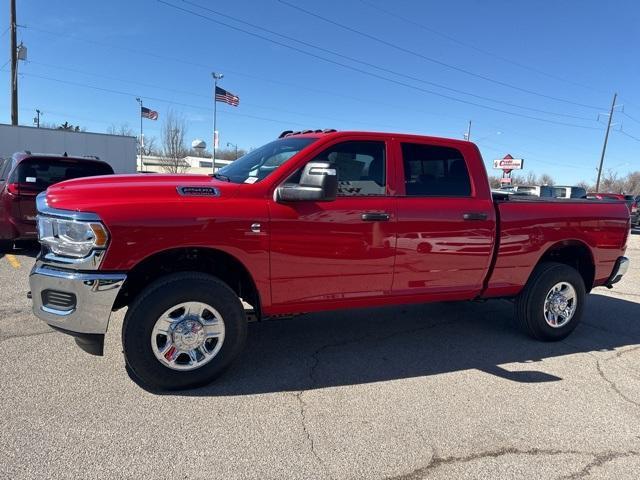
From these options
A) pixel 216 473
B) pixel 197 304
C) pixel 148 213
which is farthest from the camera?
pixel 197 304

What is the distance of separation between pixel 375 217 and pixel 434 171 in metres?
0.90

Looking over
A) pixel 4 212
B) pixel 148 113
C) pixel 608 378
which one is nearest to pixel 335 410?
pixel 608 378

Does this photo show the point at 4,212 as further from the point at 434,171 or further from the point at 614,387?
the point at 614,387

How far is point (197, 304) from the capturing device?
3.34 m

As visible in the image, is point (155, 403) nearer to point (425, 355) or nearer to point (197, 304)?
point (197, 304)

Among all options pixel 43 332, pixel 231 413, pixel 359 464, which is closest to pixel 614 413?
pixel 359 464

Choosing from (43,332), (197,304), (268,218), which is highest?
(268,218)

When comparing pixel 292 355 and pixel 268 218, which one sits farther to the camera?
pixel 292 355

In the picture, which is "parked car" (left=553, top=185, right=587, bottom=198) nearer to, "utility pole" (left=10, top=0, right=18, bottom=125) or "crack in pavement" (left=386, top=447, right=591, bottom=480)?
"crack in pavement" (left=386, top=447, right=591, bottom=480)

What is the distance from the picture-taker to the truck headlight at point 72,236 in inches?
119

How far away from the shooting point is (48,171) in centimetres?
780

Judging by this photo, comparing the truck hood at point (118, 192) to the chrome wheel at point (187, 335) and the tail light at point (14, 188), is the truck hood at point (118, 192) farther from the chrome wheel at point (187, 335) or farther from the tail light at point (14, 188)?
the tail light at point (14, 188)

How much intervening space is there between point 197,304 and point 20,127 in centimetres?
2385

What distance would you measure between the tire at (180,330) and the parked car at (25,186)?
17.8 feet
